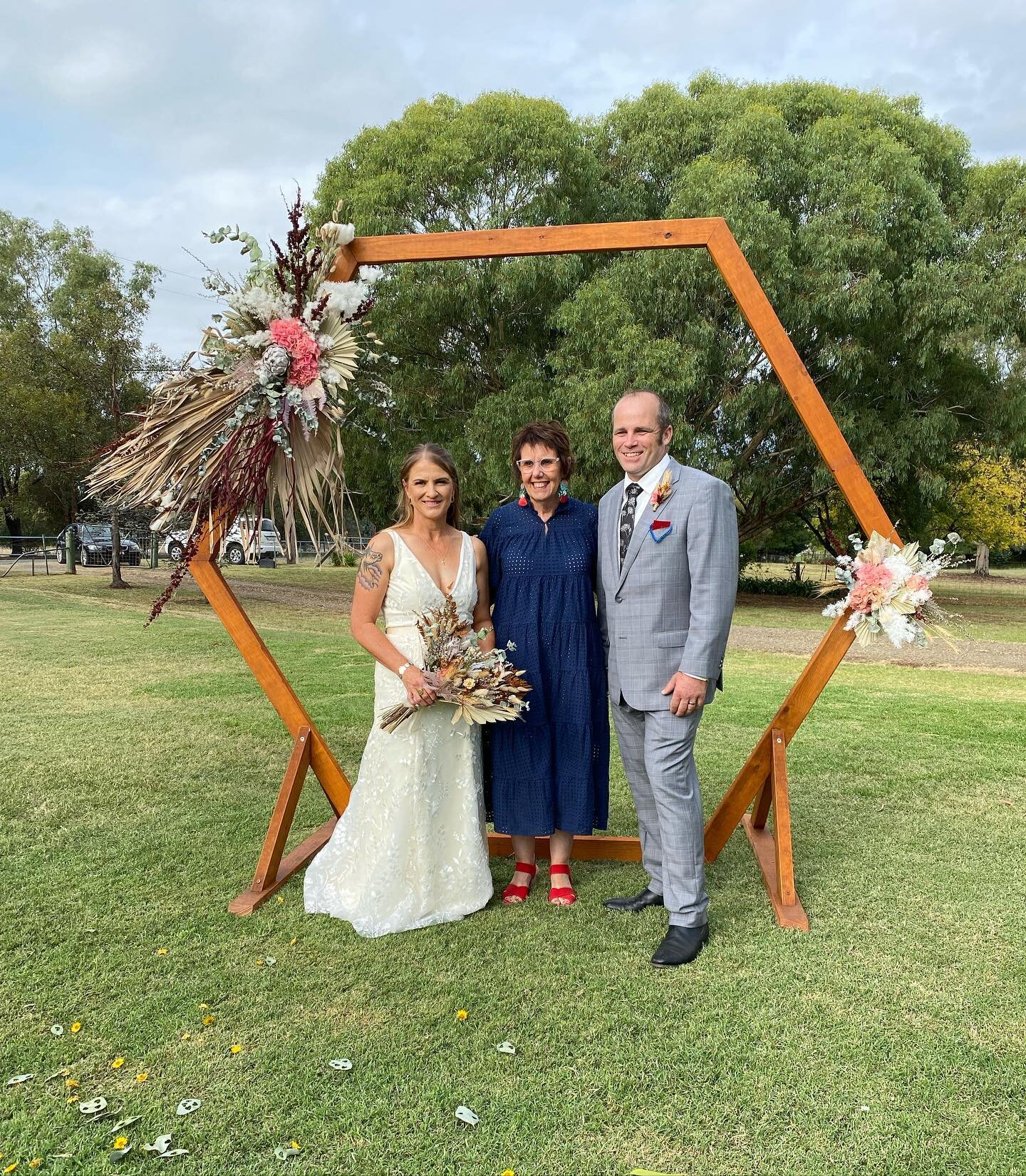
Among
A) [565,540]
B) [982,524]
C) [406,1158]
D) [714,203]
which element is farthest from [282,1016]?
[982,524]

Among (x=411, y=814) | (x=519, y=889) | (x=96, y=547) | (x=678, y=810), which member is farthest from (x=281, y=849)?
(x=96, y=547)

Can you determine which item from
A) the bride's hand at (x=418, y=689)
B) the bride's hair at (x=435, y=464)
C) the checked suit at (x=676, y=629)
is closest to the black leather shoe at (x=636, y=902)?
the checked suit at (x=676, y=629)

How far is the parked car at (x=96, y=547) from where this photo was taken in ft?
91.1

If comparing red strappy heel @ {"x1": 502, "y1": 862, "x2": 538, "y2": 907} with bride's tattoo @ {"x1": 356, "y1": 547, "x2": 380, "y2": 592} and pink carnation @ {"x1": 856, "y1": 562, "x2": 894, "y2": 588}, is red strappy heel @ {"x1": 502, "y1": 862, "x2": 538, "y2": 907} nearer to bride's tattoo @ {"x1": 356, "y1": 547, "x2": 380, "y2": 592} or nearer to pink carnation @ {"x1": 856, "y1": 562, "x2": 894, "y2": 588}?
bride's tattoo @ {"x1": 356, "y1": 547, "x2": 380, "y2": 592}

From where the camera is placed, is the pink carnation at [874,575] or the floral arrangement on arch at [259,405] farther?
the pink carnation at [874,575]

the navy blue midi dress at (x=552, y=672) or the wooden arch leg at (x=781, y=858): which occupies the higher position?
the navy blue midi dress at (x=552, y=672)

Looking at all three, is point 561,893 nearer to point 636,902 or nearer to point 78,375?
point 636,902

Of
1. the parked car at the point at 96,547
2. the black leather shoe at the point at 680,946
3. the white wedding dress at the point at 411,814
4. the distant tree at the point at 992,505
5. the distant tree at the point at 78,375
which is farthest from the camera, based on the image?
the parked car at the point at 96,547

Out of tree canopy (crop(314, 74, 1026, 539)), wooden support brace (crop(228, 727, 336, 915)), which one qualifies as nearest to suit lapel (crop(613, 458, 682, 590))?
wooden support brace (crop(228, 727, 336, 915))

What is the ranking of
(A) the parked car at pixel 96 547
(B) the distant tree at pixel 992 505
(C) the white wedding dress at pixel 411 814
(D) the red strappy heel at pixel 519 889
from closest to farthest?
(C) the white wedding dress at pixel 411 814
(D) the red strappy heel at pixel 519 889
(B) the distant tree at pixel 992 505
(A) the parked car at pixel 96 547

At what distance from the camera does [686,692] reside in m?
3.29

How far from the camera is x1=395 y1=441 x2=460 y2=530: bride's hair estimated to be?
Result: 3.66 meters

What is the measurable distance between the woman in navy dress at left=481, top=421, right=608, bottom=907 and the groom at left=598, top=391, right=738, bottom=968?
0.22 m

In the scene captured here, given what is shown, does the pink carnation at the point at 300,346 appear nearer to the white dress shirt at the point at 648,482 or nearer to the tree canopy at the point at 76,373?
the white dress shirt at the point at 648,482
